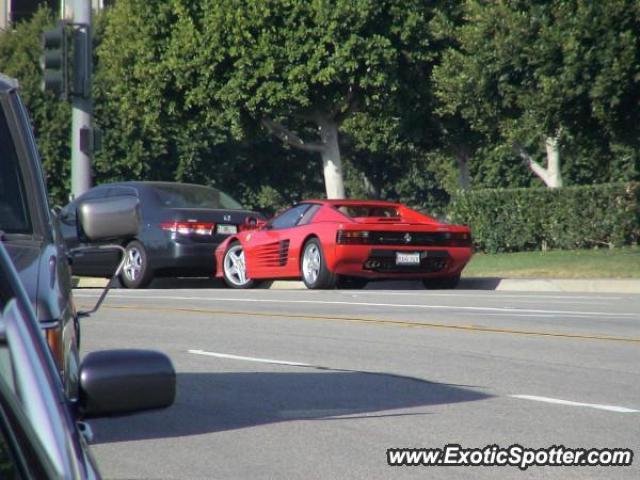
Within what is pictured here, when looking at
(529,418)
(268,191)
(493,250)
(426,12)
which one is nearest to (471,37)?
(493,250)

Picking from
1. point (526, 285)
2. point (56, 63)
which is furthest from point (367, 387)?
point (56, 63)

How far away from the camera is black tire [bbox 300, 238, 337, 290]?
18422 mm

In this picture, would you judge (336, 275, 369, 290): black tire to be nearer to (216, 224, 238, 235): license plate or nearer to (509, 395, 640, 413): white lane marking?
(216, 224, 238, 235): license plate

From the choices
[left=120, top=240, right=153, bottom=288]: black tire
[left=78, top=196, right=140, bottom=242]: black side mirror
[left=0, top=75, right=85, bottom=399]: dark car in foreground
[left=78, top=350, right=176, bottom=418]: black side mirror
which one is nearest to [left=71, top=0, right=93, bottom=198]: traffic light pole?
[left=120, top=240, right=153, bottom=288]: black tire

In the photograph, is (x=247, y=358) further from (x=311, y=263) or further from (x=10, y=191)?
(x=311, y=263)

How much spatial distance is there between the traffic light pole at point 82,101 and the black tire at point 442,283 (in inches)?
236

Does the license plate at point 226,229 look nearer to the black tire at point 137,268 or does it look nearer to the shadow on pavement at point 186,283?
the black tire at point 137,268

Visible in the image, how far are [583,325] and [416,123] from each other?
75.8 ft

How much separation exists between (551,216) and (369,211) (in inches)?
383

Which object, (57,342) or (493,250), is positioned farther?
(493,250)

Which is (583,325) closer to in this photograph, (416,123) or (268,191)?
(416,123)

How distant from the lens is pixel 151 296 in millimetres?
16953

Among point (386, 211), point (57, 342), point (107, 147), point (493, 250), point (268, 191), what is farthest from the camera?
point (268, 191)

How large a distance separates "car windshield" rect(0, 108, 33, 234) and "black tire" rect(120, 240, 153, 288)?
1469 centimetres
